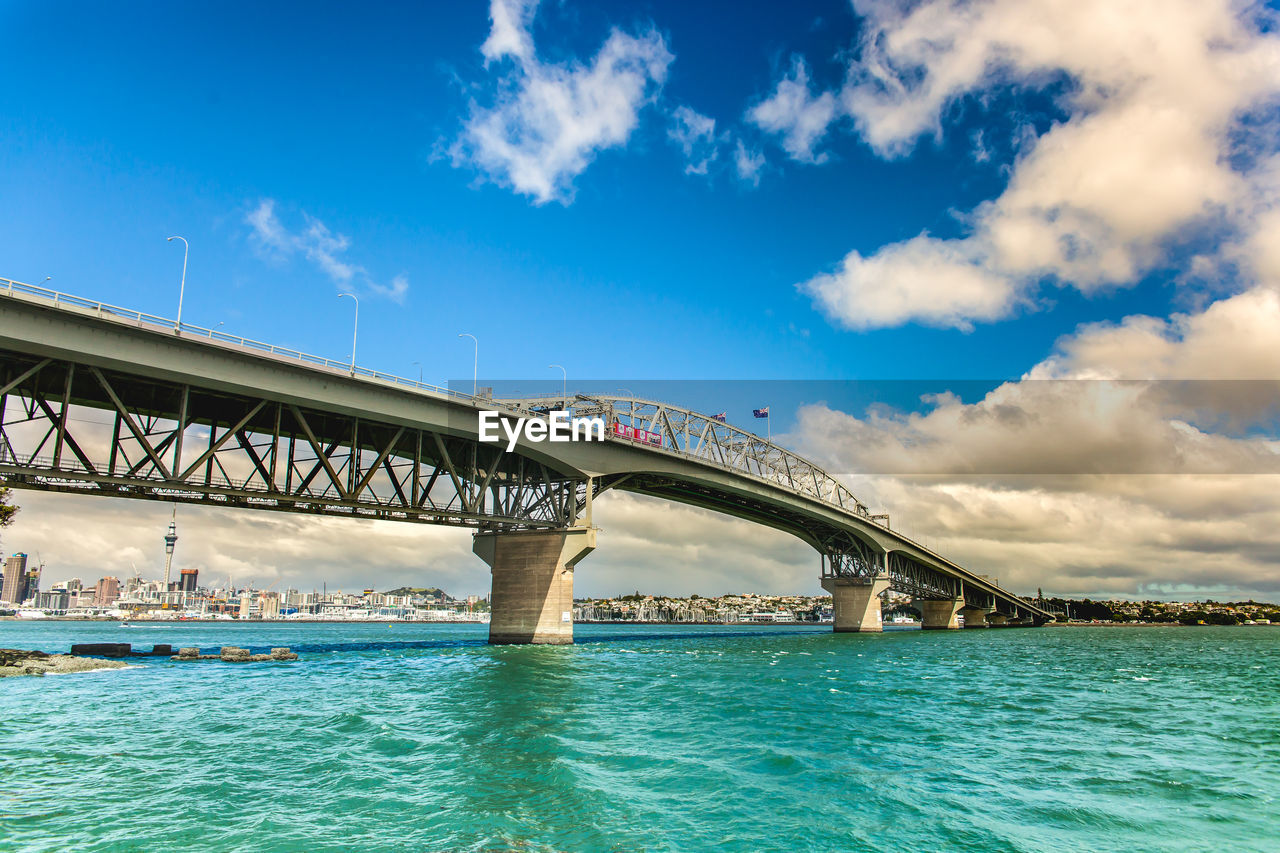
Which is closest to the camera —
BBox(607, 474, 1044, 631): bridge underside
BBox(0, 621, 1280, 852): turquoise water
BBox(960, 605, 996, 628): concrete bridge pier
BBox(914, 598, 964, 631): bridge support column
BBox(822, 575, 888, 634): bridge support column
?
BBox(0, 621, 1280, 852): turquoise water

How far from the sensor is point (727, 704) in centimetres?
2867

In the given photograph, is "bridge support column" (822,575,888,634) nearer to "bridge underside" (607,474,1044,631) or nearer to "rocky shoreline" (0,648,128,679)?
"bridge underside" (607,474,1044,631)

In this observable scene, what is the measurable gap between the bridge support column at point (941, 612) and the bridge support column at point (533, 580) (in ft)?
401

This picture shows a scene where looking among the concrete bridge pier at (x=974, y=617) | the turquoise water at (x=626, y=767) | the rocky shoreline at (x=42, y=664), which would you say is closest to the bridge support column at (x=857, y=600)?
the concrete bridge pier at (x=974, y=617)

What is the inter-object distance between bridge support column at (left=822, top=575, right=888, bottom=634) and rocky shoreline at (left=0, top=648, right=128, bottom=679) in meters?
107

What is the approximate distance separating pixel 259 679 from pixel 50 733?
56.5ft

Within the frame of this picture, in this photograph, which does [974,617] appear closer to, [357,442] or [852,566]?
[852,566]

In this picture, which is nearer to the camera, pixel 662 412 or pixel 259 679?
pixel 259 679

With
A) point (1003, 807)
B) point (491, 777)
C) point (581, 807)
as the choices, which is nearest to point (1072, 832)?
point (1003, 807)

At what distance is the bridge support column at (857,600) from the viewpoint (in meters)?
125

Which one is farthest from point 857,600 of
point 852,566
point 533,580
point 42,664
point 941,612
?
point 42,664

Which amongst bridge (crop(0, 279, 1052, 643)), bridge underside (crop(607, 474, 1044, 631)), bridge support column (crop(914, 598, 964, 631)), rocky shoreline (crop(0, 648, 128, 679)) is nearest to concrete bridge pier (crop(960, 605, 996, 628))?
bridge underside (crop(607, 474, 1044, 631))

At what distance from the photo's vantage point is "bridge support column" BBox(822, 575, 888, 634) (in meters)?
125

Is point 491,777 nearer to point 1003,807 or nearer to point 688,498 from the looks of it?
point 1003,807
